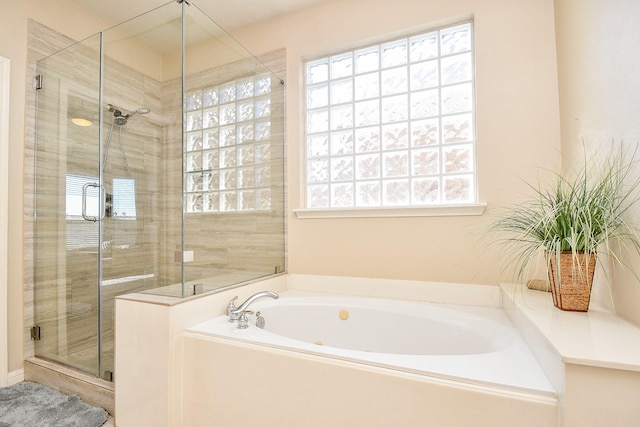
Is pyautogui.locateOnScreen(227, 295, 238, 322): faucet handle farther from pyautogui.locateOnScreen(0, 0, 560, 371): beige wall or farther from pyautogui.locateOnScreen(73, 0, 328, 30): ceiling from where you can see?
pyautogui.locateOnScreen(73, 0, 328, 30): ceiling

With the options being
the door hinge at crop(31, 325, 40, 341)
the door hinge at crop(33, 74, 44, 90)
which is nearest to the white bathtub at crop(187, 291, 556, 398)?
the door hinge at crop(31, 325, 40, 341)

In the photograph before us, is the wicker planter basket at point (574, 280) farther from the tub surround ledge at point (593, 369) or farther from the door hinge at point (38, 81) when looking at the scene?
the door hinge at point (38, 81)

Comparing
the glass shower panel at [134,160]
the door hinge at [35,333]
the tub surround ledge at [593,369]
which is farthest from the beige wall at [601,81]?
the door hinge at [35,333]

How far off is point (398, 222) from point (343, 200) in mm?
430

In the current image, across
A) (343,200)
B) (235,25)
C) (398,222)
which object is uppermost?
(235,25)

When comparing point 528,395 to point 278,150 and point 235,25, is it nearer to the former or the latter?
point 278,150

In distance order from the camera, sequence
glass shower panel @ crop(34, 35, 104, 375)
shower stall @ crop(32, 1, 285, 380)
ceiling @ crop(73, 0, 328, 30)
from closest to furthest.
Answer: shower stall @ crop(32, 1, 285, 380)
glass shower panel @ crop(34, 35, 104, 375)
ceiling @ crop(73, 0, 328, 30)

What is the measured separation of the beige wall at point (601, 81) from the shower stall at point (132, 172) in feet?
6.13

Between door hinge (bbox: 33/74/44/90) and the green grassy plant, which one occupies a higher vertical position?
door hinge (bbox: 33/74/44/90)

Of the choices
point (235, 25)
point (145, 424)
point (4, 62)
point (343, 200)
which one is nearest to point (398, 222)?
point (343, 200)

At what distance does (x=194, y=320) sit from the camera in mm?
1522

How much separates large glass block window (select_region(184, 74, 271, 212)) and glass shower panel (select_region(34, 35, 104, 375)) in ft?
2.17

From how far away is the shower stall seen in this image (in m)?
1.90

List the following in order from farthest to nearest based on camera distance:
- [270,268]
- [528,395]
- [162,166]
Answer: [270,268] → [162,166] → [528,395]
